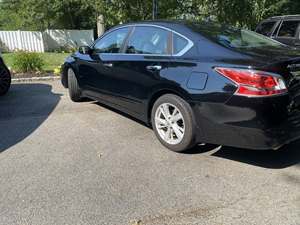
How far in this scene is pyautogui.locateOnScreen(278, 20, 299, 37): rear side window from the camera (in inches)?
325

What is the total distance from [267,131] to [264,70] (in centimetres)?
59

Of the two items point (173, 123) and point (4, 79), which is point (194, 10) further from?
point (173, 123)

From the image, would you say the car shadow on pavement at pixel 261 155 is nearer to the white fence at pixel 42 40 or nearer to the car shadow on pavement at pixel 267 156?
the car shadow on pavement at pixel 267 156

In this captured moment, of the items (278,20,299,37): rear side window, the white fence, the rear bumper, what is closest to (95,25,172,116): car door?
the rear bumper

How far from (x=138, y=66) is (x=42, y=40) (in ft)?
53.6

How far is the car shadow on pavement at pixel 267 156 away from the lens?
4.09m

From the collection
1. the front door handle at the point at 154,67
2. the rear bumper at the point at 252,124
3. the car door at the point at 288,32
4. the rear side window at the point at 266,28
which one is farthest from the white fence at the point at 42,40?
the rear bumper at the point at 252,124

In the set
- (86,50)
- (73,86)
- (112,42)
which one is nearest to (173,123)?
(112,42)

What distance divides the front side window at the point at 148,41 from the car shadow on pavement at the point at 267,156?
142cm

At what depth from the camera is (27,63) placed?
9.82m

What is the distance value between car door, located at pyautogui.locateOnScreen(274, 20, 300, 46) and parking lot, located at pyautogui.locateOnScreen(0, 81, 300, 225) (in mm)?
4384

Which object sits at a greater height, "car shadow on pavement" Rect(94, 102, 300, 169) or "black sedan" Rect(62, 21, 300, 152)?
"black sedan" Rect(62, 21, 300, 152)

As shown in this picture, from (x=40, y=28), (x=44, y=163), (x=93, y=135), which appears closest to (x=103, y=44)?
(x=93, y=135)

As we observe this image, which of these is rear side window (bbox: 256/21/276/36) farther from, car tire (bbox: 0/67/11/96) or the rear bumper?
car tire (bbox: 0/67/11/96)
